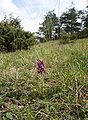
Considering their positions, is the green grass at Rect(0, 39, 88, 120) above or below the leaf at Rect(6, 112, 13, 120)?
above

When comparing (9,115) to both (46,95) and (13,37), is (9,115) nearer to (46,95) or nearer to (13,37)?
(46,95)

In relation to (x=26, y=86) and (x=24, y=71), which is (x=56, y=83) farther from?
(x=24, y=71)

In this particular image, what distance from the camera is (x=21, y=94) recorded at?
3.21 m

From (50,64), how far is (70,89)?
1.49 m

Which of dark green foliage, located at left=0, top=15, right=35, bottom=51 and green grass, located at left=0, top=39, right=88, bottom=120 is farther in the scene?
dark green foliage, located at left=0, top=15, right=35, bottom=51

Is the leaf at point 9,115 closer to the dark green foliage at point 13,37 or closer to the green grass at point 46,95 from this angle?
the green grass at point 46,95

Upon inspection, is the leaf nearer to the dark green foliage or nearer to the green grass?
the green grass

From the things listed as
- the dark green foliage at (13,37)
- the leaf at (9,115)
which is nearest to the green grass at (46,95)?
the leaf at (9,115)

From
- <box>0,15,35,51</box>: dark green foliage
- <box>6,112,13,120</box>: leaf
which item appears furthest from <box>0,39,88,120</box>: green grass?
<box>0,15,35,51</box>: dark green foliage

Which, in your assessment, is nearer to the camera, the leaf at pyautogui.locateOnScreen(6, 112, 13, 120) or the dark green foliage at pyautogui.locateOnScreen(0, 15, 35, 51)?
the leaf at pyautogui.locateOnScreen(6, 112, 13, 120)

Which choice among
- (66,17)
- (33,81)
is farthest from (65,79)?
(66,17)

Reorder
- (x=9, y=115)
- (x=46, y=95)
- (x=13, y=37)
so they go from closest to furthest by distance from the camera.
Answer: (x=9, y=115), (x=46, y=95), (x=13, y=37)

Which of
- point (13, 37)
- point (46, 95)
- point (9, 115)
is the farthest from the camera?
point (13, 37)

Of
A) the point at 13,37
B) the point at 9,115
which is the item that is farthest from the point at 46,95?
the point at 13,37
